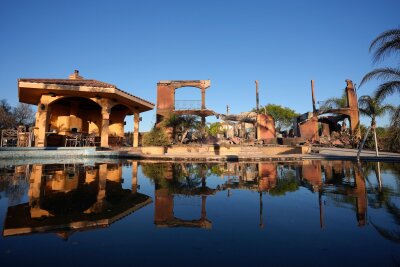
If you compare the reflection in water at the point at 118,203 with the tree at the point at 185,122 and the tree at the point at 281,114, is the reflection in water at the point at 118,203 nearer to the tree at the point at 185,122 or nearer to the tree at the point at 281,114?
the tree at the point at 185,122

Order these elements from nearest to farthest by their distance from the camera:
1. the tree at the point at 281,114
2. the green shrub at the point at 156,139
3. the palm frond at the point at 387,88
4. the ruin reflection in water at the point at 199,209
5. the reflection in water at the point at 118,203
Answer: the ruin reflection in water at the point at 199,209 < the reflection in water at the point at 118,203 < the palm frond at the point at 387,88 < the green shrub at the point at 156,139 < the tree at the point at 281,114

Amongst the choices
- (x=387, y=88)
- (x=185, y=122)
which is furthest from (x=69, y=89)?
(x=387, y=88)

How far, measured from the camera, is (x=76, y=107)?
18.1 meters

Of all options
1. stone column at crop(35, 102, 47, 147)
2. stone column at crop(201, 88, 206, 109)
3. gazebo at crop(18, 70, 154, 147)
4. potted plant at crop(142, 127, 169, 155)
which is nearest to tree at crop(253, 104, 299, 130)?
stone column at crop(201, 88, 206, 109)

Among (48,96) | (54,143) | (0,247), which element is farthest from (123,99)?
(0,247)

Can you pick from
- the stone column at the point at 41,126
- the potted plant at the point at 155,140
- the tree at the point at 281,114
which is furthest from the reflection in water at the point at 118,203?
the tree at the point at 281,114

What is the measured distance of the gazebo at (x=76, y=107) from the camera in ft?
44.5

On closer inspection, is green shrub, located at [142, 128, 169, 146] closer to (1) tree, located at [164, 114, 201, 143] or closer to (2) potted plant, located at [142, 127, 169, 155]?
(2) potted plant, located at [142, 127, 169, 155]

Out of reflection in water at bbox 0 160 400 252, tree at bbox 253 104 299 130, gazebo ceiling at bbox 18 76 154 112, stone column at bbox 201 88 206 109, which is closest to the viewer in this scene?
reflection in water at bbox 0 160 400 252

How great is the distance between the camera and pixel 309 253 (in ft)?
5.45

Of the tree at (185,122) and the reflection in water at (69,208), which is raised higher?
the tree at (185,122)

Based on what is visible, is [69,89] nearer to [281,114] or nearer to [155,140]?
[155,140]

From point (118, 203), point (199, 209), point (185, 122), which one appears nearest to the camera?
point (199, 209)

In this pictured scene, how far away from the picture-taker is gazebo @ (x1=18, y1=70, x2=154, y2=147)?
1355cm
